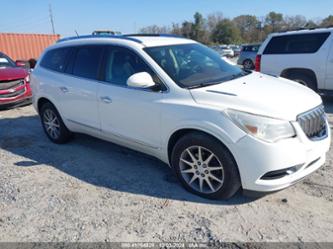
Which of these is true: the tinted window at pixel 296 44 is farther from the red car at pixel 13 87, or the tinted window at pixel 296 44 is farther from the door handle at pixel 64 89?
the red car at pixel 13 87

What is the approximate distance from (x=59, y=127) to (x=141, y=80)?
95.5 inches

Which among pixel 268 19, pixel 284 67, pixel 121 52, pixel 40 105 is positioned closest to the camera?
pixel 121 52

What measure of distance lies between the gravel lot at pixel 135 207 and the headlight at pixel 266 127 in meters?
0.80

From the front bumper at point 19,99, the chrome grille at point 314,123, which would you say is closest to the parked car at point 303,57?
the chrome grille at point 314,123

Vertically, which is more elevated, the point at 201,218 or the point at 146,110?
the point at 146,110

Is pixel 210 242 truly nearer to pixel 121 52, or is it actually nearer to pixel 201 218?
pixel 201 218

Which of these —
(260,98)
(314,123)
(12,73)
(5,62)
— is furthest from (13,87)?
(314,123)

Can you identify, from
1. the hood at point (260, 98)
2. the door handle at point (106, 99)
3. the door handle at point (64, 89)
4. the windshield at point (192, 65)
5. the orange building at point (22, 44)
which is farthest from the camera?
the orange building at point (22, 44)

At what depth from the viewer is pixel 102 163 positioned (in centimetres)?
463

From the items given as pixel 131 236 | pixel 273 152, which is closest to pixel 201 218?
pixel 131 236

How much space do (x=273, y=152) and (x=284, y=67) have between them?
5.79 metres

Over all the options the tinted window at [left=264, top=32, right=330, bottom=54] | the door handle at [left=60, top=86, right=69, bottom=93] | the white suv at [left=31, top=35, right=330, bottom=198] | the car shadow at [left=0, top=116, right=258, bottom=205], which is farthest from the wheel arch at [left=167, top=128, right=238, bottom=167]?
the tinted window at [left=264, top=32, right=330, bottom=54]

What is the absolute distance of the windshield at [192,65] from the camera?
3713mm

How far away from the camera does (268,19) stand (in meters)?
82.6
